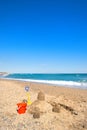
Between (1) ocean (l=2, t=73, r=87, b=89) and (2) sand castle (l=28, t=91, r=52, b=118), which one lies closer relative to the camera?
(2) sand castle (l=28, t=91, r=52, b=118)

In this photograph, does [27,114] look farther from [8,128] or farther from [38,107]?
[8,128]

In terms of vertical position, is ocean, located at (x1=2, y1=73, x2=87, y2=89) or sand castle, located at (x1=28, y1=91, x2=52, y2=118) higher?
sand castle, located at (x1=28, y1=91, x2=52, y2=118)

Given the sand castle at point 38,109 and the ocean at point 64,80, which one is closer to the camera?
the sand castle at point 38,109

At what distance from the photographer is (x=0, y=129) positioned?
4.50 meters

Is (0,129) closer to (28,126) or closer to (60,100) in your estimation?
(28,126)

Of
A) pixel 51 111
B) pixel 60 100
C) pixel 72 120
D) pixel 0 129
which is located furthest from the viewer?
pixel 60 100

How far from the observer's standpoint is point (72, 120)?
5.37m

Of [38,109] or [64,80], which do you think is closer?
[38,109]

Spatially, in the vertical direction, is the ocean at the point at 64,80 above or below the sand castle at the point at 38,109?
below

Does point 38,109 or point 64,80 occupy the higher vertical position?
point 38,109

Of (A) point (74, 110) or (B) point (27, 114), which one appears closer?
(B) point (27, 114)

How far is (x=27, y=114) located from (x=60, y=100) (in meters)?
1.99

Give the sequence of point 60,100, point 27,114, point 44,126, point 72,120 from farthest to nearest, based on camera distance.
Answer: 1. point 60,100
2. point 27,114
3. point 72,120
4. point 44,126

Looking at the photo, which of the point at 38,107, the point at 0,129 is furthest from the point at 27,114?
the point at 0,129
